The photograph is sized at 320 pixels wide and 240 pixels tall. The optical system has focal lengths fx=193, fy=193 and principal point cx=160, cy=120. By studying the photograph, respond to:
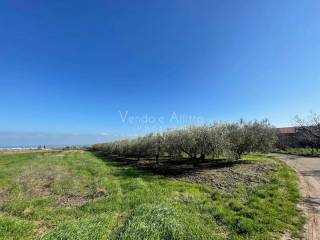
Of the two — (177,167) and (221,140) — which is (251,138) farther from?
(177,167)

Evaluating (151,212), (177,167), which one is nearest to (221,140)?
(177,167)

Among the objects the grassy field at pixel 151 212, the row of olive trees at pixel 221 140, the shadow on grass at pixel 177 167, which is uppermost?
the row of olive trees at pixel 221 140

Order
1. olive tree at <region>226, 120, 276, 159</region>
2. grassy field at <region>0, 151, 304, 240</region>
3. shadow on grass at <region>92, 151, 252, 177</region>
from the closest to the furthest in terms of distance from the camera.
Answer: grassy field at <region>0, 151, 304, 240</region>
shadow on grass at <region>92, 151, 252, 177</region>
olive tree at <region>226, 120, 276, 159</region>

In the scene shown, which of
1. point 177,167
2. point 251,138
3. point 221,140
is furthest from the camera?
point 251,138

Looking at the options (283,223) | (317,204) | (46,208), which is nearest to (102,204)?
(46,208)

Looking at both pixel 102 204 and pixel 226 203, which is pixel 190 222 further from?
pixel 102 204

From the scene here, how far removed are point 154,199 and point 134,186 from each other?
3221 millimetres

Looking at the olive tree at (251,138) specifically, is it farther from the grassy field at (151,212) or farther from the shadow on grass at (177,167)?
the grassy field at (151,212)

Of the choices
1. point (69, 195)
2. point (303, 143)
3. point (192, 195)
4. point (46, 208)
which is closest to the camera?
point (46, 208)

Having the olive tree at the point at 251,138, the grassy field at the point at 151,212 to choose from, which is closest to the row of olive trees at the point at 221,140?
the olive tree at the point at 251,138

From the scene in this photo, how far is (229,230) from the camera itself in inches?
277

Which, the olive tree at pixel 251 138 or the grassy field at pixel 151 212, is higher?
the olive tree at pixel 251 138

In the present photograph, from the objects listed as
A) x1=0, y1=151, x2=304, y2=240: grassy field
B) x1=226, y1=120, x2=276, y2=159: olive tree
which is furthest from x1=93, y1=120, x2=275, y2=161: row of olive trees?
x1=0, y1=151, x2=304, y2=240: grassy field

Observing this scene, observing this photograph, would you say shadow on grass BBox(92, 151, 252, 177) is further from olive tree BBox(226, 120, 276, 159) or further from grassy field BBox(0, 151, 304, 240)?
grassy field BBox(0, 151, 304, 240)
